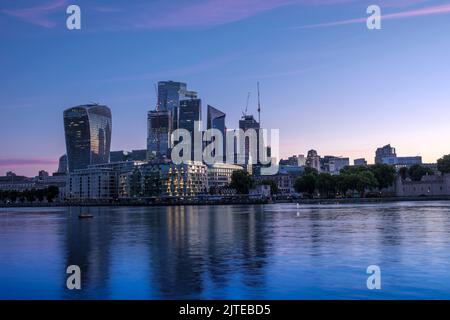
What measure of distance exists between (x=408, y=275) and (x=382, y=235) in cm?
2564

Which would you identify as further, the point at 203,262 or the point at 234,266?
the point at 203,262

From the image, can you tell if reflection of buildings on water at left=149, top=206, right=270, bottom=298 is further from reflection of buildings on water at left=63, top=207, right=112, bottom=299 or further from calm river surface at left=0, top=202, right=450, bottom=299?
reflection of buildings on water at left=63, top=207, right=112, bottom=299

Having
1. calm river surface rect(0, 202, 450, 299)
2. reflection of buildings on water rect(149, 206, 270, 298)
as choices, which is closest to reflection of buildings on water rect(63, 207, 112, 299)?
calm river surface rect(0, 202, 450, 299)

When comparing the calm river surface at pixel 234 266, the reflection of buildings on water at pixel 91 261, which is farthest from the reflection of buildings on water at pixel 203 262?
the reflection of buildings on water at pixel 91 261

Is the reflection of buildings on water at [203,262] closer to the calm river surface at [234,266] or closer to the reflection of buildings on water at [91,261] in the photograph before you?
the calm river surface at [234,266]

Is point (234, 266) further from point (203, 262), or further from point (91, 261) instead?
point (91, 261)

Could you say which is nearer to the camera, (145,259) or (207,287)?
(207,287)

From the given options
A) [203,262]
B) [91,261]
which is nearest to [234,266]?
[203,262]

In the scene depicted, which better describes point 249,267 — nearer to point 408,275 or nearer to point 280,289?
point 280,289

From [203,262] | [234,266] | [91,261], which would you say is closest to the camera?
[234,266]
